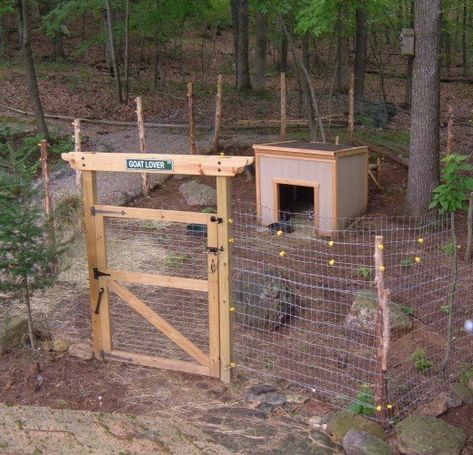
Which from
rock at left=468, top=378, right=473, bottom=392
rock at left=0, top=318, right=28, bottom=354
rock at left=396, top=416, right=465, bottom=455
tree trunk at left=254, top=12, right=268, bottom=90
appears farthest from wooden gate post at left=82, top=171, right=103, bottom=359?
tree trunk at left=254, top=12, right=268, bottom=90

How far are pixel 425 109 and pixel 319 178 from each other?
6.26 ft

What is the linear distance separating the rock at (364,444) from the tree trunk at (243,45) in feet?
58.8

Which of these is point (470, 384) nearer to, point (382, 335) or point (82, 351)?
point (382, 335)

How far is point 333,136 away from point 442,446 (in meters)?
10.9

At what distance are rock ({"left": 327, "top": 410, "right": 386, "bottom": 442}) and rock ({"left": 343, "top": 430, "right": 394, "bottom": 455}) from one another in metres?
0.11

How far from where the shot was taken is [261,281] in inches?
268

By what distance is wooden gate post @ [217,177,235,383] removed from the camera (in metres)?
5.28

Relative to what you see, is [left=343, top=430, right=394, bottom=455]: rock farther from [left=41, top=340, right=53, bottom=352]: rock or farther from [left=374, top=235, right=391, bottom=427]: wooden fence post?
[left=41, top=340, right=53, bottom=352]: rock

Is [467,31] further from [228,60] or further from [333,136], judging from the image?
[333,136]

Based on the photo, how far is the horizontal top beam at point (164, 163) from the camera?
512 centimetres

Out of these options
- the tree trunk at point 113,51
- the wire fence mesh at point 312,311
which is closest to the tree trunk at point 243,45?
the tree trunk at point 113,51

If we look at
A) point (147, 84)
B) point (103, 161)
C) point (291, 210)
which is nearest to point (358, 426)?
point (103, 161)

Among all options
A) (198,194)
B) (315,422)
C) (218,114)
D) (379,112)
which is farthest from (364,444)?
(379,112)

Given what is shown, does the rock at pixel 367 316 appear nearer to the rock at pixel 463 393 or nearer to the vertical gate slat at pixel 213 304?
the rock at pixel 463 393
